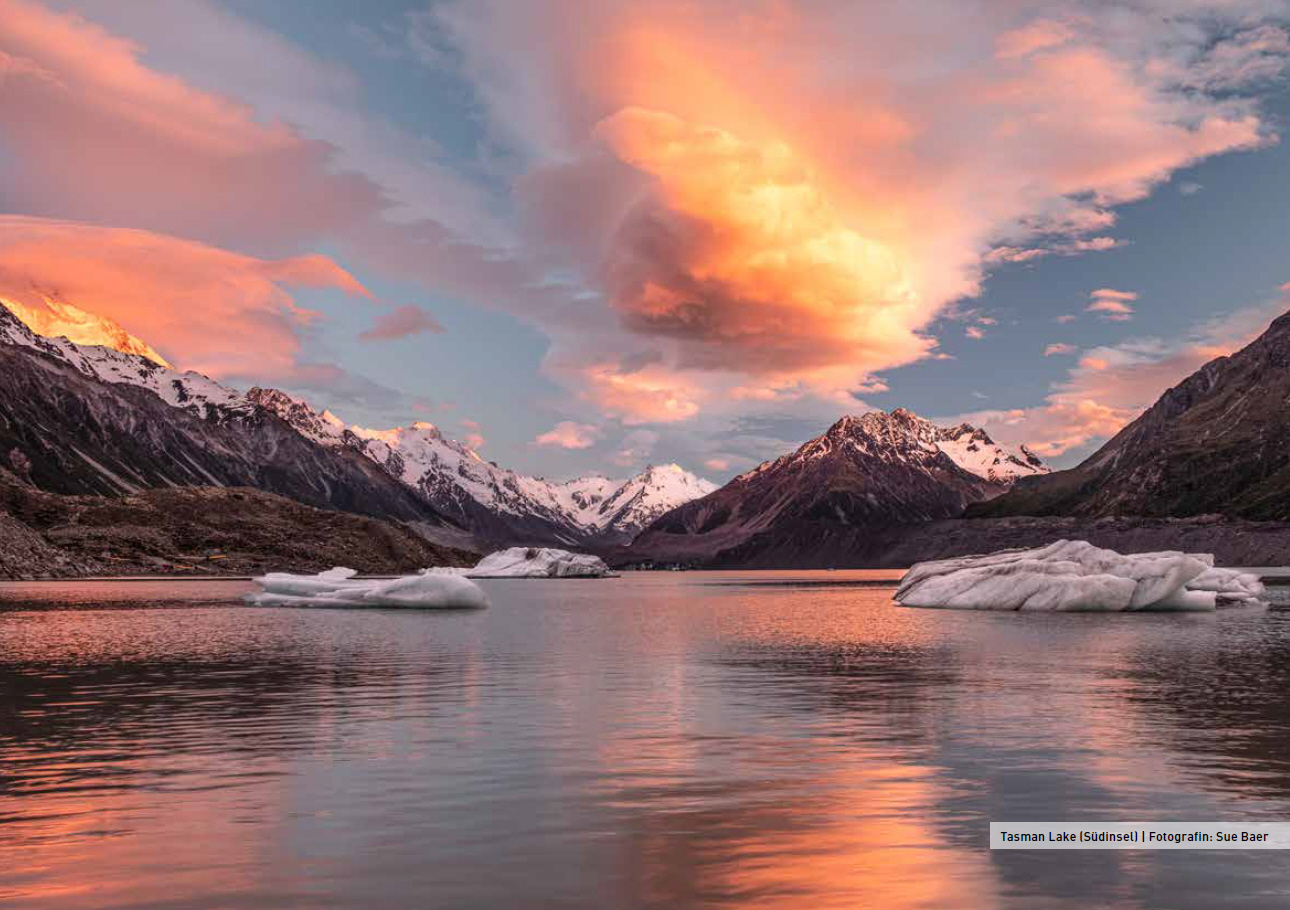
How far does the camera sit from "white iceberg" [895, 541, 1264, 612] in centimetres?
10044

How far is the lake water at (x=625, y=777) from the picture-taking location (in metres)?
16.4

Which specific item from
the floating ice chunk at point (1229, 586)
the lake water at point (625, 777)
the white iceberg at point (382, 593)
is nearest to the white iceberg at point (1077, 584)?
the floating ice chunk at point (1229, 586)

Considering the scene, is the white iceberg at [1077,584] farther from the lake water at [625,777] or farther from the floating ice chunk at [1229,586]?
the lake water at [625,777]

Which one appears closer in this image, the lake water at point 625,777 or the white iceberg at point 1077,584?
the lake water at point 625,777

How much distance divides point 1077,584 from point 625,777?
86.7 m

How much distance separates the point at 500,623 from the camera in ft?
301

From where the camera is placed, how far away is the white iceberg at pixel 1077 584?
100438 millimetres

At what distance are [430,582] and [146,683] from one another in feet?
219

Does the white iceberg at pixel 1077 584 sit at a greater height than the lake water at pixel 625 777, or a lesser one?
greater

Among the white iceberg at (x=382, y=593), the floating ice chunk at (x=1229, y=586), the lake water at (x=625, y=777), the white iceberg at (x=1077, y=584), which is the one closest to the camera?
the lake water at (x=625, y=777)

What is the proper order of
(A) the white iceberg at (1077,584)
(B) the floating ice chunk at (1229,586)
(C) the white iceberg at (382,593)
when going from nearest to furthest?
(A) the white iceberg at (1077,584)
(C) the white iceberg at (382,593)
(B) the floating ice chunk at (1229,586)

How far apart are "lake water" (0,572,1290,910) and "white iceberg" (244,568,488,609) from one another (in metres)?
53.8

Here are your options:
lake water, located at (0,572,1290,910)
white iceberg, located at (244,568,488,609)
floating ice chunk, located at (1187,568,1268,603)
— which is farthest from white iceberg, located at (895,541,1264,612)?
white iceberg, located at (244,568,488,609)

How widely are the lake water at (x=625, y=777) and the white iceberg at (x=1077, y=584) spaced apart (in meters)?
44.2
